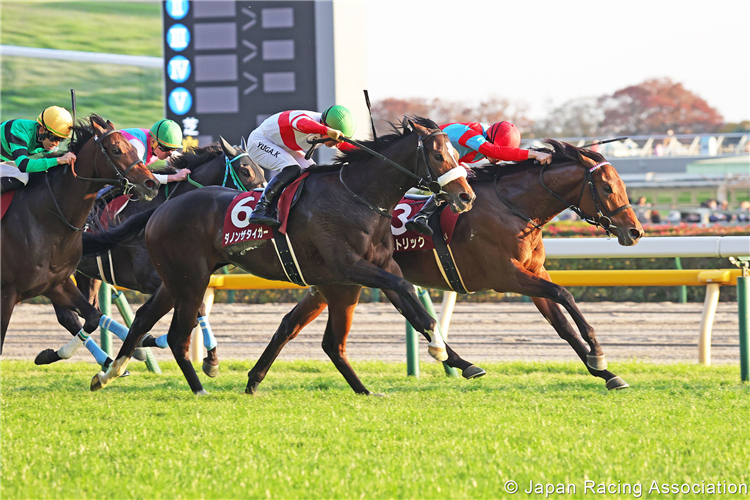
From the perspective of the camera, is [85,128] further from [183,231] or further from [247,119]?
[247,119]

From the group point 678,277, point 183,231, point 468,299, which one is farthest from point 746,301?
point 468,299

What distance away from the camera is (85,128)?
553cm

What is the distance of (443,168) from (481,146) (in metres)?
0.82

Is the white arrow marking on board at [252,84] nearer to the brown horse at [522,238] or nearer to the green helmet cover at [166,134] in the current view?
the green helmet cover at [166,134]

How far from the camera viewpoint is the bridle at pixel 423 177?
16.1 ft

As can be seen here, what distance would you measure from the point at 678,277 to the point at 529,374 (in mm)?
1410

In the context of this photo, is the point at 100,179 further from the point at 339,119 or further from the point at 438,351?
the point at 438,351

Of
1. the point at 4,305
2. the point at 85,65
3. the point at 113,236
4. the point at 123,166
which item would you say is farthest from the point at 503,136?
the point at 85,65

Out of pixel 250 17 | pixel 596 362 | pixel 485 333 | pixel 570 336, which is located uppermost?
pixel 250 17

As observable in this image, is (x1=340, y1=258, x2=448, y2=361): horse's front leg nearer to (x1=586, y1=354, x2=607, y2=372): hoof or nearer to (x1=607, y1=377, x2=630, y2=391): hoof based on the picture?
(x1=586, y1=354, x2=607, y2=372): hoof

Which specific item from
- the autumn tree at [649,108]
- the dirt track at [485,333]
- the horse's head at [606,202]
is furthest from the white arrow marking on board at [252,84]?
the autumn tree at [649,108]

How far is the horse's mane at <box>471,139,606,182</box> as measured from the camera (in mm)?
5551

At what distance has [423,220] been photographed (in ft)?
18.1

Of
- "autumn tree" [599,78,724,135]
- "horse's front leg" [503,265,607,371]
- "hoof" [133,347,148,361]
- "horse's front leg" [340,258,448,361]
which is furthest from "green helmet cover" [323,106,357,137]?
"autumn tree" [599,78,724,135]
